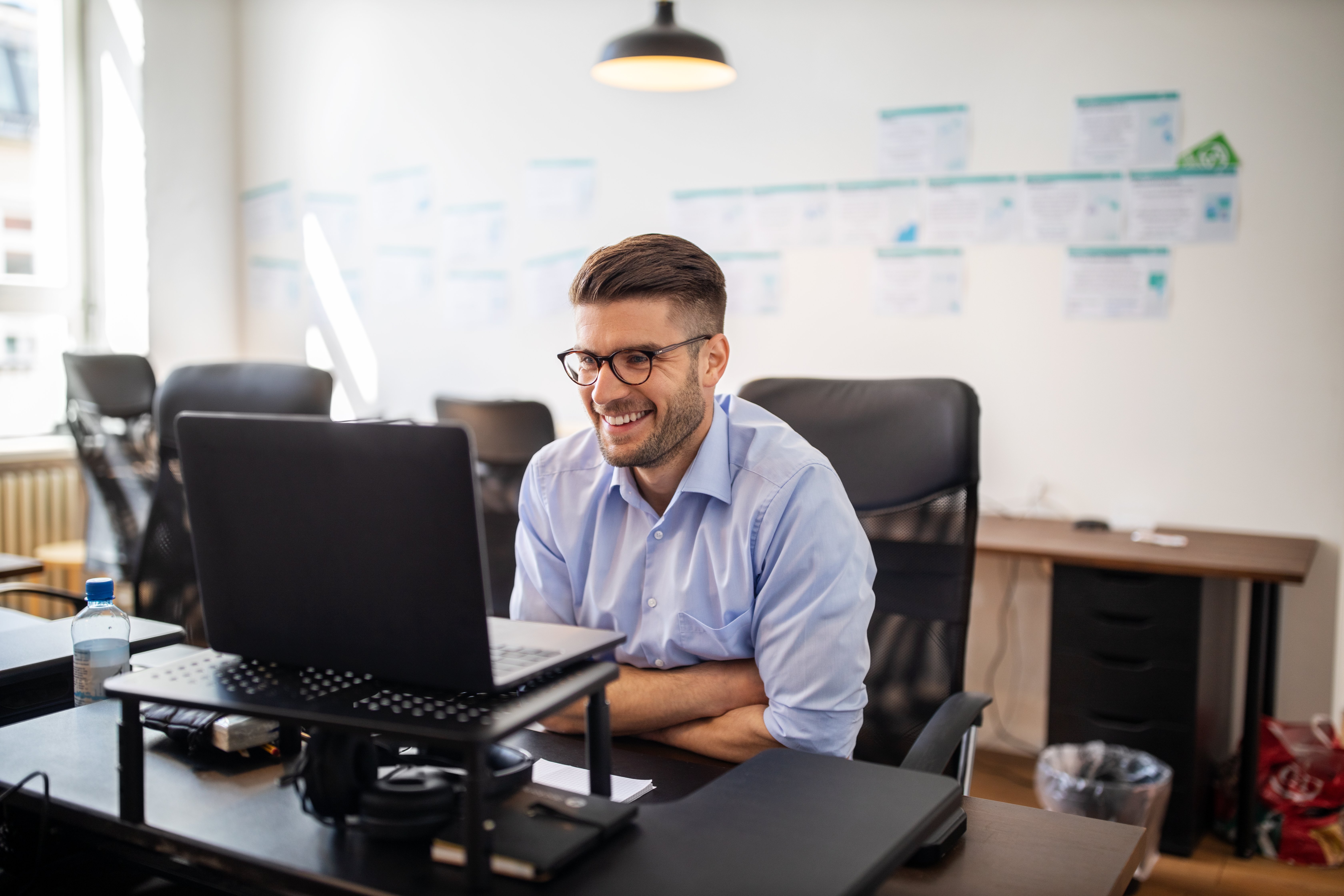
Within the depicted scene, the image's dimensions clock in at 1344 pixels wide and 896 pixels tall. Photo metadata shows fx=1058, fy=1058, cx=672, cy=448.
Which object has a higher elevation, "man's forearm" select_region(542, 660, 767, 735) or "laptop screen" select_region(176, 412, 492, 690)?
"laptop screen" select_region(176, 412, 492, 690)

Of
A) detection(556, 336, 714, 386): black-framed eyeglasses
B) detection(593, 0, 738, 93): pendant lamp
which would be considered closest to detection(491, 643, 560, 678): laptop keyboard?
detection(556, 336, 714, 386): black-framed eyeglasses

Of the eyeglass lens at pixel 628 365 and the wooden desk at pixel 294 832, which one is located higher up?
the eyeglass lens at pixel 628 365

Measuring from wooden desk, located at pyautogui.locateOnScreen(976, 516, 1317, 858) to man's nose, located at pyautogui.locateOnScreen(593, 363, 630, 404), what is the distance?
1.25 m

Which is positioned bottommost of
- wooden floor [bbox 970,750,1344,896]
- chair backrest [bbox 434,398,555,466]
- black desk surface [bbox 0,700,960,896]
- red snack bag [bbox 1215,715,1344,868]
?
wooden floor [bbox 970,750,1344,896]

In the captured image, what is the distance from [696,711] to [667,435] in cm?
37

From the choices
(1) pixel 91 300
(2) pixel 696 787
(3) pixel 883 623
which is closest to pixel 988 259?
(3) pixel 883 623

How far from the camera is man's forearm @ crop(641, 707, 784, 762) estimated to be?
130 centimetres

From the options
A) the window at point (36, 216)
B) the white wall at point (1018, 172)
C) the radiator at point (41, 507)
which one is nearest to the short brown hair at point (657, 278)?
the white wall at point (1018, 172)

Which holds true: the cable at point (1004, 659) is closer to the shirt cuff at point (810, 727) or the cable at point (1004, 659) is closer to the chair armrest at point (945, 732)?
the chair armrest at point (945, 732)

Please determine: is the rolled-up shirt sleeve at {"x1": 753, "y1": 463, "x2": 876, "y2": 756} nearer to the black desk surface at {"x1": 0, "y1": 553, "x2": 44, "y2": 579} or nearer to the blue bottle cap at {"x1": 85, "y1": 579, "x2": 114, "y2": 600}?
the blue bottle cap at {"x1": 85, "y1": 579, "x2": 114, "y2": 600}

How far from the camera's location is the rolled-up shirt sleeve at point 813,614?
1.28 m

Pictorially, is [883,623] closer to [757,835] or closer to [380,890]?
[757,835]

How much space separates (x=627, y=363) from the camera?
56.2 inches

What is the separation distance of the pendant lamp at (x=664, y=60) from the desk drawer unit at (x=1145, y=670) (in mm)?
1563
